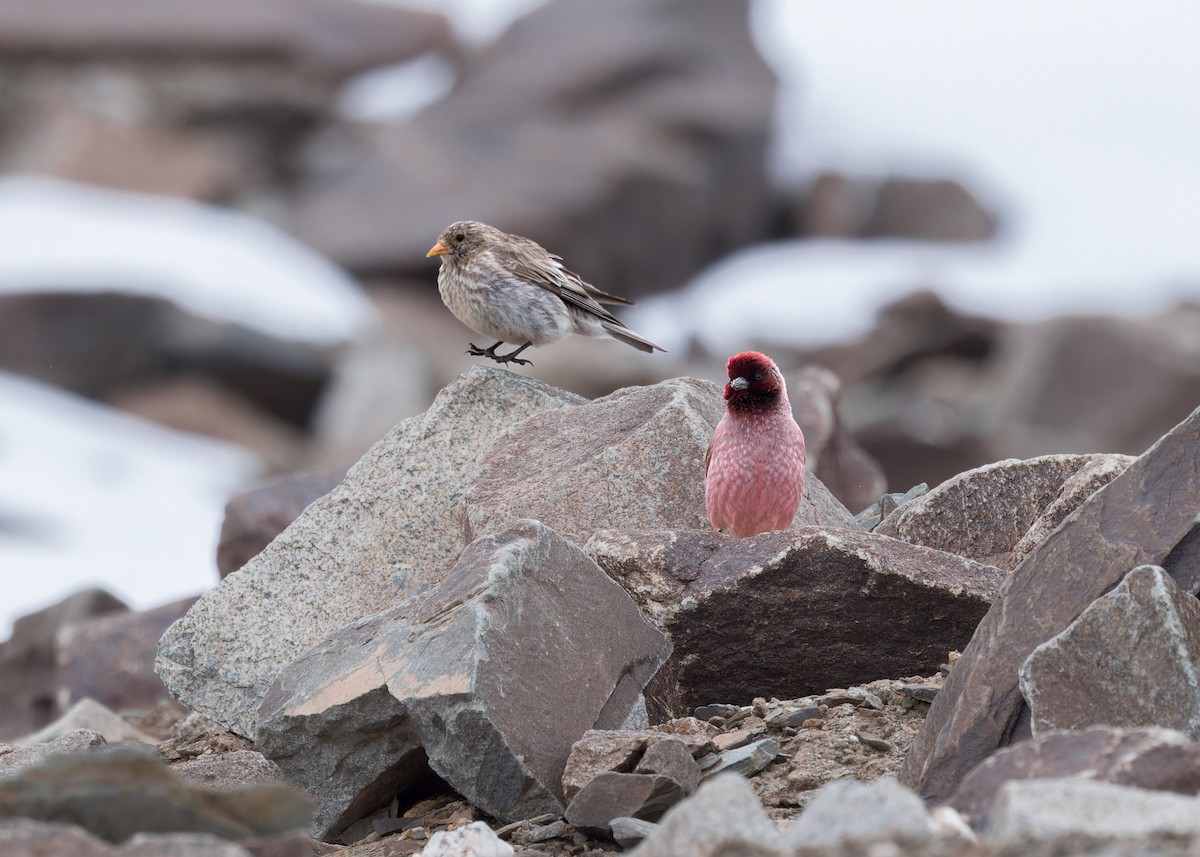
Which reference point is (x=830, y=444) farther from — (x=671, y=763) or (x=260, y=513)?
(x=671, y=763)

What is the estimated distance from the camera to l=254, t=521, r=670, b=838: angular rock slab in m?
5.18

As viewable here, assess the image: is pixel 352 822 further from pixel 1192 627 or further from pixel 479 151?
pixel 479 151

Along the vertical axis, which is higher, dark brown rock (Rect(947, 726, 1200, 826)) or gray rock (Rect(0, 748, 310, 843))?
gray rock (Rect(0, 748, 310, 843))

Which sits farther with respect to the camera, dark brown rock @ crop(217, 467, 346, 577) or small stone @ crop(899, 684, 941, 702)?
dark brown rock @ crop(217, 467, 346, 577)

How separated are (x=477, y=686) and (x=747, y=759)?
97cm

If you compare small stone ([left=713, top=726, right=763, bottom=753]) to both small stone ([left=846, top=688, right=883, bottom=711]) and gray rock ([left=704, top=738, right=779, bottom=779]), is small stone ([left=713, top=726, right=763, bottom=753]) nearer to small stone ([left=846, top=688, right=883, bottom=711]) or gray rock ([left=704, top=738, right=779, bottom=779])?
gray rock ([left=704, top=738, right=779, bottom=779])

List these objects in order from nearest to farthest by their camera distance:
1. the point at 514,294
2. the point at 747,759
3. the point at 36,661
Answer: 1. the point at 747,759
2. the point at 514,294
3. the point at 36,661

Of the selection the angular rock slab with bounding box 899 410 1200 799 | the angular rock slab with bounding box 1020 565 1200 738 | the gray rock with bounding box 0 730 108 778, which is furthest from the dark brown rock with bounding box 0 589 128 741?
the angular rock slab with bounding box 1020 565 1200 738

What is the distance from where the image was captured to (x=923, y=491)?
8.38 meters

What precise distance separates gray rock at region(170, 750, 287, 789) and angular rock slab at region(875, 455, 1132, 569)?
293cm

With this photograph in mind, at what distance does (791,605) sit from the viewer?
6000 mm

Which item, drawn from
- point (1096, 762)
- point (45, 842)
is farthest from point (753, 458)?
point (45, 842)

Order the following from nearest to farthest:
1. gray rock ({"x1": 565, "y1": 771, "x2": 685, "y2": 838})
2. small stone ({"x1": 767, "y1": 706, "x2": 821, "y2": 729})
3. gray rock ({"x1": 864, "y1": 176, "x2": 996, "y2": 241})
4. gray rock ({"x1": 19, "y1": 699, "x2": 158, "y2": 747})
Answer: gray rock ({"x1": 565, "y1": 771, "x2": 685, "y2": 838}), small stone ({"x1": 767, "y1": 706, "x2": 821, "y2": 729}), gray rock ({"x1": 19, "y1": 699, "x2": 158, "y2": 747}), gray rock ({"x1": 864, "y1": 176, "x2": 996, "y2": 241})

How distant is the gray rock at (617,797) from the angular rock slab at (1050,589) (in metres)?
0.77
